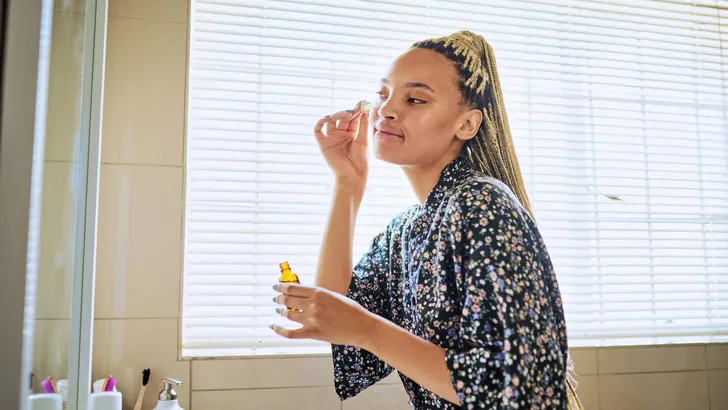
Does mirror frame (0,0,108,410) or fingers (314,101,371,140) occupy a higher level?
fingers (314,101,371,140)

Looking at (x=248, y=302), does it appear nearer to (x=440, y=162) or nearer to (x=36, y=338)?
(x=440, y=162)

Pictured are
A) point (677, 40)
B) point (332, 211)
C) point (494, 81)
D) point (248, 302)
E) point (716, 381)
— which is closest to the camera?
point (494, 81)

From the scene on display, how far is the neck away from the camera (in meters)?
1.08

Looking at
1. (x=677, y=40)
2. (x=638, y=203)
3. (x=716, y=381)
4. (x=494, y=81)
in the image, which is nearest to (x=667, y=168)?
(x=638, y=203)

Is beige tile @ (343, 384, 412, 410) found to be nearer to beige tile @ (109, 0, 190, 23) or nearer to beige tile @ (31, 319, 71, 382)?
beige tile @ (31, 319, 71, 382)

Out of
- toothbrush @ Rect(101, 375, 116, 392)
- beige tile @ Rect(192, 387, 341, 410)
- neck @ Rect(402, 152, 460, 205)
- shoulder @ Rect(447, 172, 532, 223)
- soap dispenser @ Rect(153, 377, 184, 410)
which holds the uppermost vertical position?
neck @ Rect(402, 152, 460, 205)

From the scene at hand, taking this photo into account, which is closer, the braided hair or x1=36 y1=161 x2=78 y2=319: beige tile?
x1=36 y1=161 x2=78 y2=319: beige tile

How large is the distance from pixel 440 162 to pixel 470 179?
0.34ft

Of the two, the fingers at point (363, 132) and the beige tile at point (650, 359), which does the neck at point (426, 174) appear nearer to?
the fingers at point (363, 132)

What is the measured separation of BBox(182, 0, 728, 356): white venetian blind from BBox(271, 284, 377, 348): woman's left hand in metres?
0.68

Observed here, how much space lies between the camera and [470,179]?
0.99 metres

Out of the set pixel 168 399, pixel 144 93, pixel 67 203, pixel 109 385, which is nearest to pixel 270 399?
pixel 168 399

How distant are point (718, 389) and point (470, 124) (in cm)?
145

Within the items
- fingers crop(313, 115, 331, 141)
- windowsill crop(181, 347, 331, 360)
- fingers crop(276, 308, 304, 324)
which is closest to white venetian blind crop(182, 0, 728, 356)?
windowsill crop(181, 347, 331, 360)
